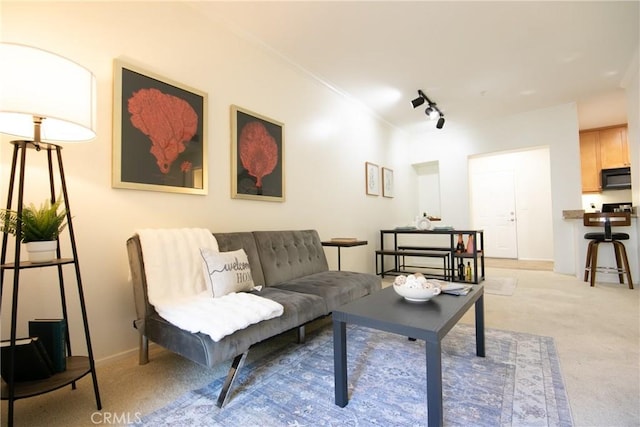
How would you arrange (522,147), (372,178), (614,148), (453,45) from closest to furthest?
(453,45)
(372,178)
(522,147)
(614,148)

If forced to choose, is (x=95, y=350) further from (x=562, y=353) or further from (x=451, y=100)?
(x=451, y=100)

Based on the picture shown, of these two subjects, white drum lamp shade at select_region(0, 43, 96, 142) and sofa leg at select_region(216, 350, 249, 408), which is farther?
sofa leg at select_region(216, 350, 249, 408)

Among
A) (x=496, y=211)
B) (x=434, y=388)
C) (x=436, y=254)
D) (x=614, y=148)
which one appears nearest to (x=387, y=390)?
(x=434, y=388)

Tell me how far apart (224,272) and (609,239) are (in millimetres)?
4646

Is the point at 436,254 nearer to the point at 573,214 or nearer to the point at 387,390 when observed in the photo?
the point at 573,214

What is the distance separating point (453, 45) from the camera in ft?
10.1

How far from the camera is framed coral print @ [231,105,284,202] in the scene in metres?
2.70

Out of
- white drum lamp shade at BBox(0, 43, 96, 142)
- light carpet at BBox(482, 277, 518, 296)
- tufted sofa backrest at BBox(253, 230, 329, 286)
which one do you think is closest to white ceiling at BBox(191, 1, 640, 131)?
white drum lamp shade at BBox(0, 43, 96, 142)

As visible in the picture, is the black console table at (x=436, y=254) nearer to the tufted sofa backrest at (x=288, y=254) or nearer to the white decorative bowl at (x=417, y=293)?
the tufted sofa backrest at (x=288, y=254)

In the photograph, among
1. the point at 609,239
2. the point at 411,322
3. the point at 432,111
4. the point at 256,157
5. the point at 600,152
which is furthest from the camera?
the point at 600,152

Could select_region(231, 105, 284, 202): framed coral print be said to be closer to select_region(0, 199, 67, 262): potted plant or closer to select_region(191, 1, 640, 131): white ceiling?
select_region(191, 1, 640, 131): white ceiling

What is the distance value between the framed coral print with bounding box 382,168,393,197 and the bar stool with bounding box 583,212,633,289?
2711mm

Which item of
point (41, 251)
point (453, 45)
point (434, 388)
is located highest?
point (453, 45)

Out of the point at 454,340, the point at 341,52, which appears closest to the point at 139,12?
the point at 341,52
